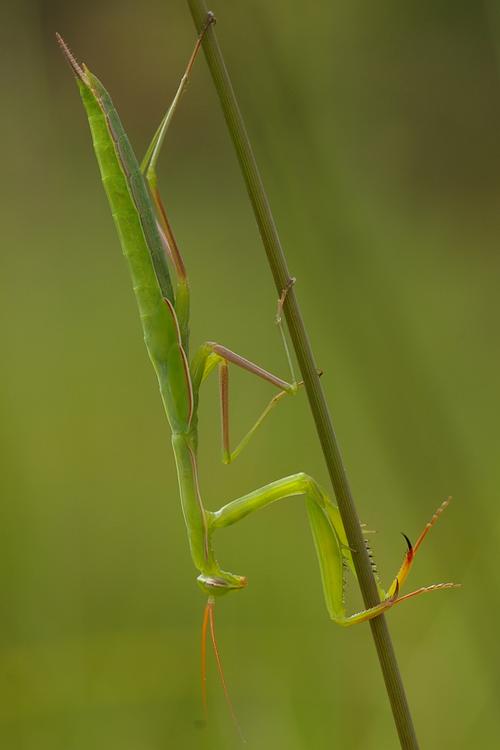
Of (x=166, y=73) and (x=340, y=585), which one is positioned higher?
(x=166, y=73)

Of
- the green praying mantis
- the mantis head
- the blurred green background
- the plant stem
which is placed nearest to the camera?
the plant stem

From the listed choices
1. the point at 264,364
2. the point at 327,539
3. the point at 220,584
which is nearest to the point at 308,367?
the point at 327,539

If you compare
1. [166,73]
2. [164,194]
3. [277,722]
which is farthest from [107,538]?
[166,73]

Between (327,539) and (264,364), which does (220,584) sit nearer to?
(327,539)

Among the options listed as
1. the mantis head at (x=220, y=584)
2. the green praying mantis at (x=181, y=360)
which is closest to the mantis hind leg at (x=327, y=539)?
the green praying mantis at (x=181, y=360)

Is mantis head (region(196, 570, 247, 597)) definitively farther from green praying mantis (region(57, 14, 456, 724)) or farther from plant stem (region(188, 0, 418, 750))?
plant stem (region(188, 0, 418, 750))

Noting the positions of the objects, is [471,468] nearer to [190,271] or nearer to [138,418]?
[138,418]

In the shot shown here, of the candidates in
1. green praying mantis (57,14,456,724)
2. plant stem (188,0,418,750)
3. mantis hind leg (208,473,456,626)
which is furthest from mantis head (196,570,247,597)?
plant stem (188,0,418,750)
